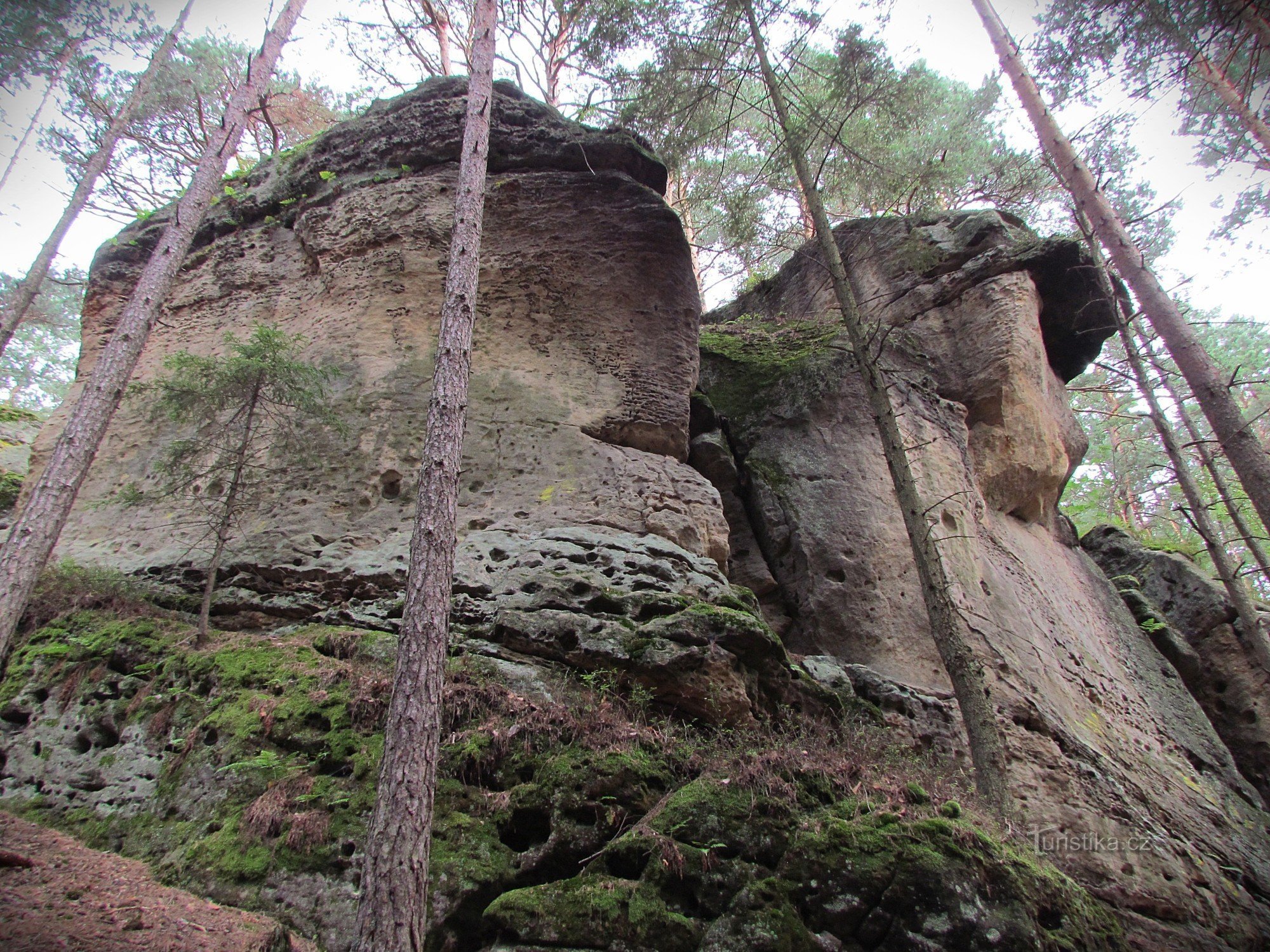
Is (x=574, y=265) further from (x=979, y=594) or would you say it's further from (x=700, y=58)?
(x=979, y=594)

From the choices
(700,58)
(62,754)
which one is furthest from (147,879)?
(700,58)

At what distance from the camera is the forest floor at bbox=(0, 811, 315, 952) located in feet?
11.5

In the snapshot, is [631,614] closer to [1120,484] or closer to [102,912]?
[102,912]

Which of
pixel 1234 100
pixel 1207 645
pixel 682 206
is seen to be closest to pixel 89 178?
pixel 682 206

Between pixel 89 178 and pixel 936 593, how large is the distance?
16.2 metres

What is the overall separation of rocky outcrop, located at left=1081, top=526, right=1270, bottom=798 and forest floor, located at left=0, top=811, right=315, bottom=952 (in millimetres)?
13712

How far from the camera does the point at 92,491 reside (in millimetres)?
8875

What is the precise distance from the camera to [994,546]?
33.8 feet

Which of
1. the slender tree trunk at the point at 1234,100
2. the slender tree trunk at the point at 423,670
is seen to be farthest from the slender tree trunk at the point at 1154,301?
the slender tree trunk at the point at 423,670

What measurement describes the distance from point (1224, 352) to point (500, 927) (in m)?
32.7

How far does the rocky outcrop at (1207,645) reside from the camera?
11031 mm

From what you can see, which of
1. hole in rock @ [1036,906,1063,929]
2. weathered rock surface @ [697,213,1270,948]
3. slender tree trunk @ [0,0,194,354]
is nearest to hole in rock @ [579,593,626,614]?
weathered rock surface @ [697,213,1270,948]

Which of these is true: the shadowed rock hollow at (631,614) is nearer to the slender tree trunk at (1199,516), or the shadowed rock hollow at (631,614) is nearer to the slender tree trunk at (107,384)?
the slender tree trunk at (1199,516)

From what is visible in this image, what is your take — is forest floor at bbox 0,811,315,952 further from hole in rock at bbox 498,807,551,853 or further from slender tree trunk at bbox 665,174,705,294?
slender tree trunk at bbox 665,174,705,294
